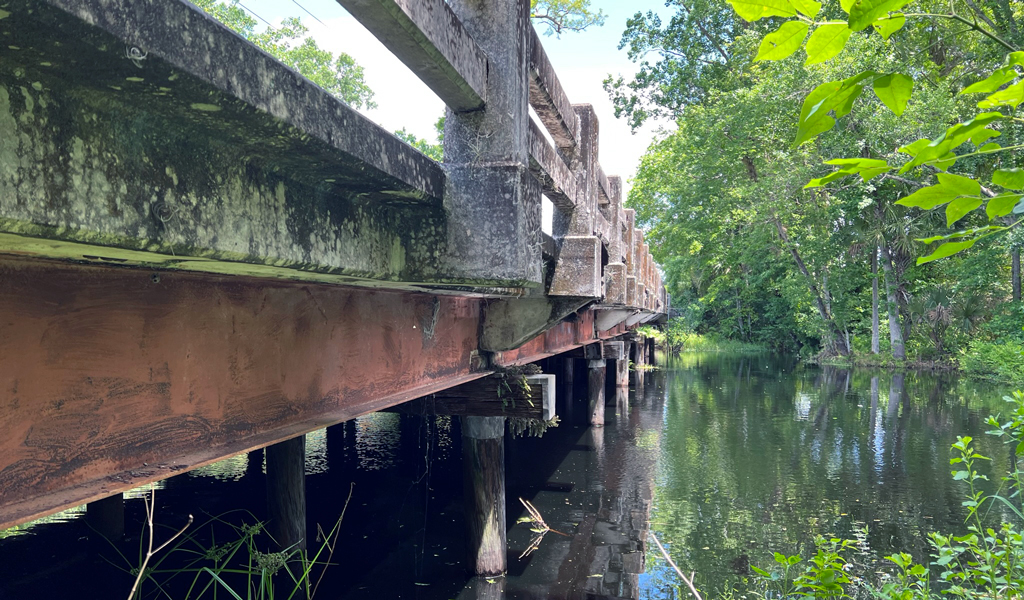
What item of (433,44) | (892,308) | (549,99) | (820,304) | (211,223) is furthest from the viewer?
(820,304)

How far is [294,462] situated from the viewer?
23.8 ft

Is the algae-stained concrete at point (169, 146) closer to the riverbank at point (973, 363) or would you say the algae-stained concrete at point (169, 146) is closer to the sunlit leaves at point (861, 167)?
the sunlit leaves at point (861, 167)

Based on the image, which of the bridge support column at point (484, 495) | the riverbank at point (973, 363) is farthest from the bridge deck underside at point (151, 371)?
the riverbank at point (973, 363)

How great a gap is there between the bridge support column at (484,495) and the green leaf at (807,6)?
6.35 metres

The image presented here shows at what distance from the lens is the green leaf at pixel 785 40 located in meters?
1.13

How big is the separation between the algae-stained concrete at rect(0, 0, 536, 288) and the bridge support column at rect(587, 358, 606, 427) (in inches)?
585

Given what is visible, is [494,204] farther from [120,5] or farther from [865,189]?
[865,189]

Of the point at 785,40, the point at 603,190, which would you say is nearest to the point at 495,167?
the point at 785,40

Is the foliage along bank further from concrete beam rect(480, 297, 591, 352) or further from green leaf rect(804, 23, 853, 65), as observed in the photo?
green leaf rect(804, 23, 853, 65)

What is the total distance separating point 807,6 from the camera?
112cm

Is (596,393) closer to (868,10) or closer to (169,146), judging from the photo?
(169,146)

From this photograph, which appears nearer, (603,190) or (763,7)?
(763,7)

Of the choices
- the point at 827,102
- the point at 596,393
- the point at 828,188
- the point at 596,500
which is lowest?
the point at 596,500

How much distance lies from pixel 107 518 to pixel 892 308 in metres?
28.4
